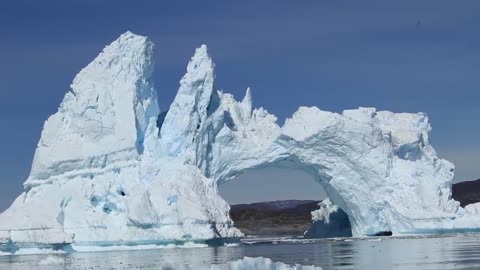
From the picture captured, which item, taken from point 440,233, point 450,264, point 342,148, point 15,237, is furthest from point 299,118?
point 450,264

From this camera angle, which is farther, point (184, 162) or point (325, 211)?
point (325, 211)

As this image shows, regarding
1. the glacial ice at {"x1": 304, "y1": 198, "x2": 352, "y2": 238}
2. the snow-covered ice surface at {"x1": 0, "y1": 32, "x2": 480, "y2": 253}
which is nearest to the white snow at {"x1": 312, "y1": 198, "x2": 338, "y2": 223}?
the glacial ice at {"x1": 304, "y1": 198, "x2": 352, "y2": 238}

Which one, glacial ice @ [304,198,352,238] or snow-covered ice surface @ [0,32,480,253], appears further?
glacial ice @ [304,198,352,238]

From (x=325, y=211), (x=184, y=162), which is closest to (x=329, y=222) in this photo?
(x=325, y=211)

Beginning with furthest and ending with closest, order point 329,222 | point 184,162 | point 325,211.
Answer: point 329,222 → point 325,211 → point 184,162

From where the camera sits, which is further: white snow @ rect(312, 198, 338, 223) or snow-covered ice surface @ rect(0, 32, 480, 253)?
white snow @ rect(312, 198, 338, 223)

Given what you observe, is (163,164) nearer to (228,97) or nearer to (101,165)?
(101,165)

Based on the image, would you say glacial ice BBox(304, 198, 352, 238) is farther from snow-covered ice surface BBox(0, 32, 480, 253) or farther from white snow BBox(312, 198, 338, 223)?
snow-covered ice surface BBox(0, 32, 480, 253)

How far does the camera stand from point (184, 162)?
29656 millimetres

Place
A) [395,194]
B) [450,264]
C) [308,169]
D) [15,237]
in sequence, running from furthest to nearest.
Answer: [308,169] < [395,194] < [15,237] < [450,264]

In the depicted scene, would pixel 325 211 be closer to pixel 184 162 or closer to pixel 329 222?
pixel 329 222

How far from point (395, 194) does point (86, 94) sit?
12057 mm

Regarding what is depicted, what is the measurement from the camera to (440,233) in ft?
107

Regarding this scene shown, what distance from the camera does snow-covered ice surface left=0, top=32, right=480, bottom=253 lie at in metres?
27.7
